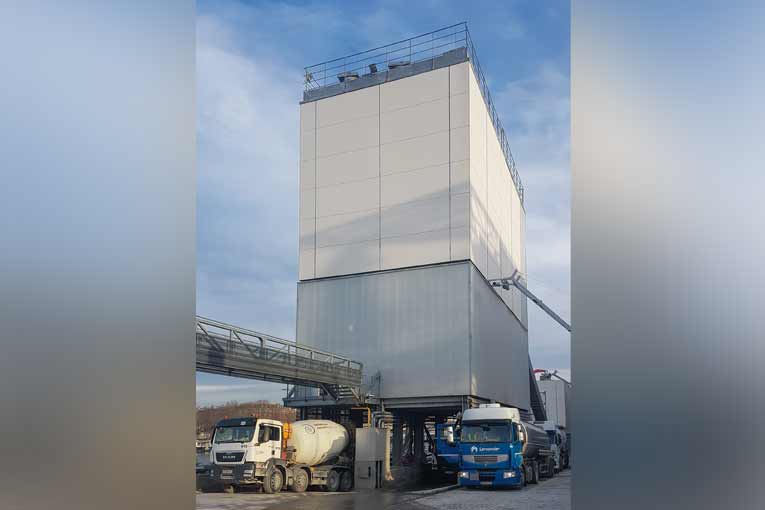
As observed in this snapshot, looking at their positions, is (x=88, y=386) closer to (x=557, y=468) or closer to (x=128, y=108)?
Result: (x=128, y=108)

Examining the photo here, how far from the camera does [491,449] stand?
21875 millimetres

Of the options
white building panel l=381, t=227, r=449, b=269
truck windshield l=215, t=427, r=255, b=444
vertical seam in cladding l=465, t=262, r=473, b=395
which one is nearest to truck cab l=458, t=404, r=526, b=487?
vertical seam in cladding l=465, t=262, r=473, b=395

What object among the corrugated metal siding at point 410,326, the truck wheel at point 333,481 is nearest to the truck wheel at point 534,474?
the corrugated metal siding at point 410,326

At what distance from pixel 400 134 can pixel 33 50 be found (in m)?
27.8

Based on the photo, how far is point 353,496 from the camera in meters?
20.7

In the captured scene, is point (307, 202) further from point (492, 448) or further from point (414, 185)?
point (492, 448)

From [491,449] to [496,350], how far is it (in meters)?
13.1

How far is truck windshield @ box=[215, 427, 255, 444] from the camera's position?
2073 cm

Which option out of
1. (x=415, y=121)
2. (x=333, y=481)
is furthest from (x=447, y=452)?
(x=415, y=121)

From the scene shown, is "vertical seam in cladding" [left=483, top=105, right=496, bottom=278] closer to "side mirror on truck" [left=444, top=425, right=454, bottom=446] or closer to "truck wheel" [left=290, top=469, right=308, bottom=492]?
"side mirror on truck" [left=444, top=425, right=454, bottom=446]

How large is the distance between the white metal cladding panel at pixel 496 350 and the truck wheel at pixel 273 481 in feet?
33.8

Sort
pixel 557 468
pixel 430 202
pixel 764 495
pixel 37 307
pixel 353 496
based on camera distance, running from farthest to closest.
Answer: pixel 557 468 < pixel 430 202 < pixel 353 496 < pixel 37 307 < pixel 764 495

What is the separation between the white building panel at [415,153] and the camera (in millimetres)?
30078

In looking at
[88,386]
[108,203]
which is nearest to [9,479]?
[88,386]
